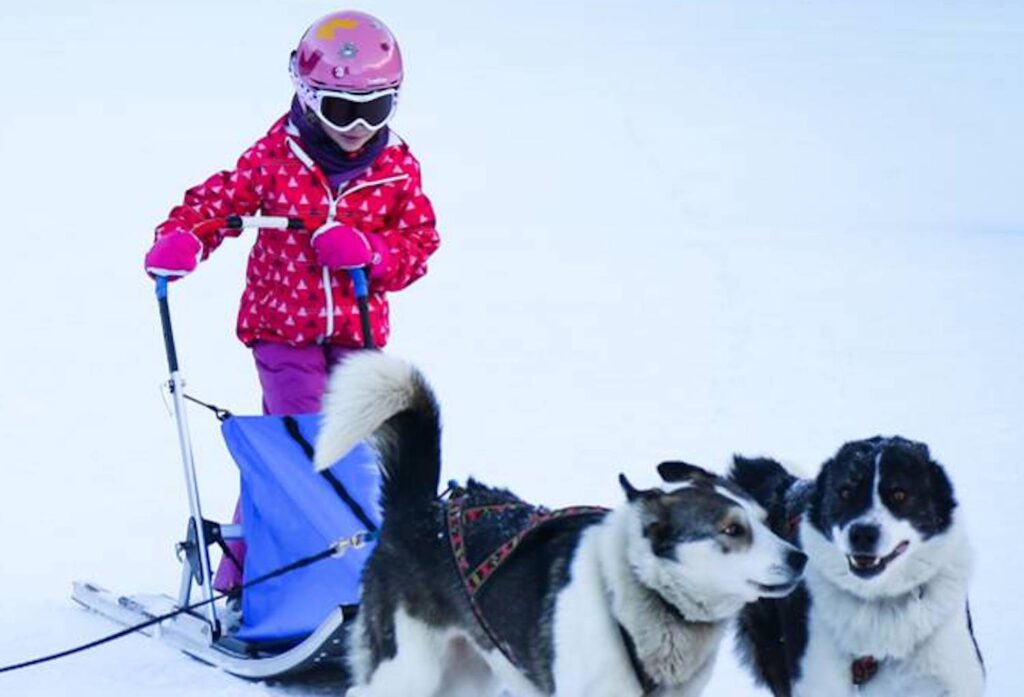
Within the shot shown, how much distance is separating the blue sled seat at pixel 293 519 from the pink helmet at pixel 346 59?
2.25 feet

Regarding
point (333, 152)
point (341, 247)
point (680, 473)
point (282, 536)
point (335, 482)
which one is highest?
point (333, 152)

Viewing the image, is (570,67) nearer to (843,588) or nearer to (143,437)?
(143,437)

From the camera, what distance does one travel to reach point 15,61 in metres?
15.7

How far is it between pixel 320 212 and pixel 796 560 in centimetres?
163

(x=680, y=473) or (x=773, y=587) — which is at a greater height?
(x=680, y=473)

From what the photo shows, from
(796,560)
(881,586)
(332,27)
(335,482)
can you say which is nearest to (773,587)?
(796,560)

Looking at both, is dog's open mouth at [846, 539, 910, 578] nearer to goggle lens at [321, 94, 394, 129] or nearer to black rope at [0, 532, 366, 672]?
black rope at [0, 532, 366, 672]

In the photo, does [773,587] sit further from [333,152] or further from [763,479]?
[333,152]

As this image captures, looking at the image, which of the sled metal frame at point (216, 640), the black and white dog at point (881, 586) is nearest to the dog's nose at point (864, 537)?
the black and white dog at point (881, 586)

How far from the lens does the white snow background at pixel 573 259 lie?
5.96 m

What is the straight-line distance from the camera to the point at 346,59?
408 centimetres

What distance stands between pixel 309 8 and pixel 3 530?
12.6m

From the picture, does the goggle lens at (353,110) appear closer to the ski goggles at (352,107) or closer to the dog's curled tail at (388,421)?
the ski goggles at (352,107)

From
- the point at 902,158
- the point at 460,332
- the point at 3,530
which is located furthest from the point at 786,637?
the point at 902,158
